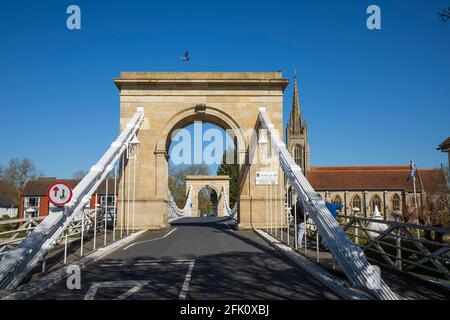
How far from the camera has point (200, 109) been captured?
1750 cm

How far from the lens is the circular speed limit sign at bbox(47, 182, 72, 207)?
7.63 m

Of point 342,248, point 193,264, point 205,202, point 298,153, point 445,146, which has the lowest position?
point 205,202

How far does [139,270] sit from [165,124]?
1070cm

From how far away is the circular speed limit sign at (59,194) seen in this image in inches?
300

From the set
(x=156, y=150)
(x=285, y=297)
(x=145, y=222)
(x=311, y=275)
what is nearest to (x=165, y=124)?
(x=156, y=150)

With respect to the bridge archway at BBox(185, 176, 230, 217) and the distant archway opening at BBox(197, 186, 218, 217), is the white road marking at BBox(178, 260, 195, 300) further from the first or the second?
the distant archway opening at BBox(197, 186, 218, 217)

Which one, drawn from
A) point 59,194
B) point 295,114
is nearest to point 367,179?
point 295,114

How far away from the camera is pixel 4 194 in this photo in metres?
53.6

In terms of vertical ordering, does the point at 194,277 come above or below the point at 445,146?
below

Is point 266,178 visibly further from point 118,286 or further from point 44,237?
point 118,286

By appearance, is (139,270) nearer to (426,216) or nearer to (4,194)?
(426,216)

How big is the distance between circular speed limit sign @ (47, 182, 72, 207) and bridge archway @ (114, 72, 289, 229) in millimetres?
9130

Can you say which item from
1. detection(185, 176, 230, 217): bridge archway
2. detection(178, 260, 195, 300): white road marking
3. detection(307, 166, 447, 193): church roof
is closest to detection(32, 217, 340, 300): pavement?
detection(178, 260, 195, 300): white road marking

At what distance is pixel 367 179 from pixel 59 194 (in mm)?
66301
